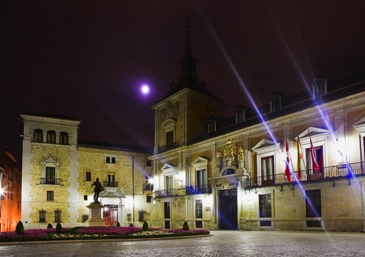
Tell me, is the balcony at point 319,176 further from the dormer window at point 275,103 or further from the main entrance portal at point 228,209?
the dormer window at point 275,103

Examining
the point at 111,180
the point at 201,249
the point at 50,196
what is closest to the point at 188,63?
the point at 111,180

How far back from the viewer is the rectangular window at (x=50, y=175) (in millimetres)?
47688

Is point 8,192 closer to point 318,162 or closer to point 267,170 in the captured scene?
point 267,170

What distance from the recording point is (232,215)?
37312 mm

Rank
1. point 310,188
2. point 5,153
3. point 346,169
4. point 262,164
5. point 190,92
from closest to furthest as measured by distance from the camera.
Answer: point 346,169 < point 310,188 < point 262,164 < point 5,153 < point 190,92

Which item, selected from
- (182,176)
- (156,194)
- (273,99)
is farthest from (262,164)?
(156,194)

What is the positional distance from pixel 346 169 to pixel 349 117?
138 inches

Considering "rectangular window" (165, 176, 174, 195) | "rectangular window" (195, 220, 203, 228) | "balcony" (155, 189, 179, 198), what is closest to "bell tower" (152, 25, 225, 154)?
"rectangular window" (165, 176, 174, 195)

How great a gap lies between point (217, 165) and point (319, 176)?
1134 centimetres

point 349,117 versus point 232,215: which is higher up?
point 349,117

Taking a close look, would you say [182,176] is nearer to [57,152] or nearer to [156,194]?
[156,194]

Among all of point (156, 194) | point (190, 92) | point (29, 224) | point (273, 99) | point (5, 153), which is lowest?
point (29, 224)

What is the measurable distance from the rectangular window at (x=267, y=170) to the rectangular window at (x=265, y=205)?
3.84 ft

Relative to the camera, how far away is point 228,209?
3791 centimetres
